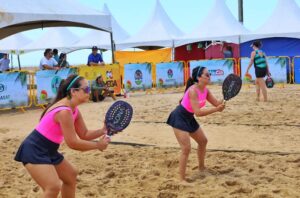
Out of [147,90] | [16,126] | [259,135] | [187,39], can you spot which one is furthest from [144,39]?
[259,135]

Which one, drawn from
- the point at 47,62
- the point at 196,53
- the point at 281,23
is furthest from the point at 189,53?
the point at 47,62

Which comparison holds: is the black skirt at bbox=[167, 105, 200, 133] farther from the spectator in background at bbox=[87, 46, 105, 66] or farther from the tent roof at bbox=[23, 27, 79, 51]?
the tent roof at bbox=[23, 27, 79, 51]

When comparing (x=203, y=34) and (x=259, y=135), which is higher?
(x=203, y=34)

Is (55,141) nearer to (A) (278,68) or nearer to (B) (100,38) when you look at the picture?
(A) (278,68)

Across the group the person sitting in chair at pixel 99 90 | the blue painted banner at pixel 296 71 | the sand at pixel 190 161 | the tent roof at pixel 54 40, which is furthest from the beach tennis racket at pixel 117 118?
the tent roof at pixel 54 40

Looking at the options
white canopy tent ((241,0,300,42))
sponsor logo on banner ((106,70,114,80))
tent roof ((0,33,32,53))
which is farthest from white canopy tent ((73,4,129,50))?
sponsor logo on banner ((106,70,114,80))

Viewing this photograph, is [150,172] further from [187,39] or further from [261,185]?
[187,39]

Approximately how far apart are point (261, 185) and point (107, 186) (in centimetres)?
175

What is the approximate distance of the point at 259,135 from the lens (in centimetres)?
802

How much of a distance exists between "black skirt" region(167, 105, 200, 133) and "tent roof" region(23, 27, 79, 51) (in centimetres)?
2652

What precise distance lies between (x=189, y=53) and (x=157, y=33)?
6.97ft

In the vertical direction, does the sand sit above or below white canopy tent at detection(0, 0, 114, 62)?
below

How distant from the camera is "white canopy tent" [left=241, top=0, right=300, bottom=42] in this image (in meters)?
21.4

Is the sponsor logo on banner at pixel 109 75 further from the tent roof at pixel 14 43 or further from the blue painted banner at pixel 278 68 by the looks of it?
the tent roof at pixel 14 43
